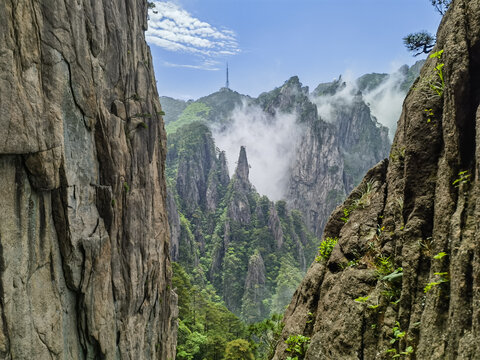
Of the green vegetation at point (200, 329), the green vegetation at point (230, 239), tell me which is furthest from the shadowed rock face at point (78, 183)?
the green vegetation at point (230, 239)

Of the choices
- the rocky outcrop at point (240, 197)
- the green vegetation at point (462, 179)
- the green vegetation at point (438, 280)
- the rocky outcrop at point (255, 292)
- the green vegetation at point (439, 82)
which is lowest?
the rocky outcrop at point (255, 292)

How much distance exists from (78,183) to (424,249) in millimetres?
15697

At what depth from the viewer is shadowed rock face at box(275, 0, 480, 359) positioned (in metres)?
3.54

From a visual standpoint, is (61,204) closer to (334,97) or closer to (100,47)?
(100,47)

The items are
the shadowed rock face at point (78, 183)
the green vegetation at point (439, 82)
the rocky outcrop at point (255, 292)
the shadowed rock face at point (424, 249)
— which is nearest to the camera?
the shadowed rock face at point (424, 249)

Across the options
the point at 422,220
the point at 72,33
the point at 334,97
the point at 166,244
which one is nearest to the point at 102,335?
the point at 166,244

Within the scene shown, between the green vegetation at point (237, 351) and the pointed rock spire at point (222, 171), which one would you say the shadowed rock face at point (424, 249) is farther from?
the pointed rock spire at point (222, 171)

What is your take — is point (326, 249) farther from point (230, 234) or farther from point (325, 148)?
point (325, 148)

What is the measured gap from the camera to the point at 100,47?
680 inches

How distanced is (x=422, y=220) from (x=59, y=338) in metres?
15.4

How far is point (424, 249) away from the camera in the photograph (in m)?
4.45

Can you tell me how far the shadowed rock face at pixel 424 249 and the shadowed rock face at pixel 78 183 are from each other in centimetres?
1109

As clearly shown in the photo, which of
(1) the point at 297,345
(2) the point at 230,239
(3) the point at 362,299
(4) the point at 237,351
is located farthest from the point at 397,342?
(2) the point at 230,239

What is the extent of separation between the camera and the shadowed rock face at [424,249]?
11.6 ft
